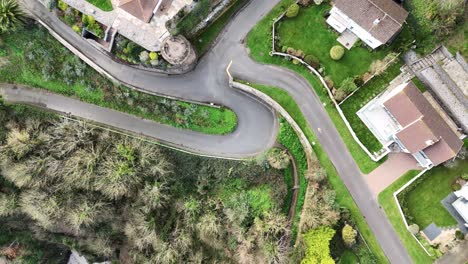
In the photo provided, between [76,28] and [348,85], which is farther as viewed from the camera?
[76,28]

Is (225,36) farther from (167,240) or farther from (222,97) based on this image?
(167,240)

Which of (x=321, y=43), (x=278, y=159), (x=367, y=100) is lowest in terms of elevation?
(x=278, y=159)

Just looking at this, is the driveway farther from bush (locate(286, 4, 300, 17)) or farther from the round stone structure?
the round stone structure

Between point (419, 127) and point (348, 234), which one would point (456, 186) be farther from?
point (348, 234)

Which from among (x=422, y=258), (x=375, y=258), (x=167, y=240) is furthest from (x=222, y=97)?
(x=422, y=258)

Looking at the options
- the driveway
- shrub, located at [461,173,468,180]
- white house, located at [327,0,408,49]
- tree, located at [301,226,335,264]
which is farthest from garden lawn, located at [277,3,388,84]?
tree, located at [301,226,335,264]

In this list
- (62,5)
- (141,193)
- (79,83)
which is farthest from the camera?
(79,83)

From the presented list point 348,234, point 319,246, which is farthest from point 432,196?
point 319,246
